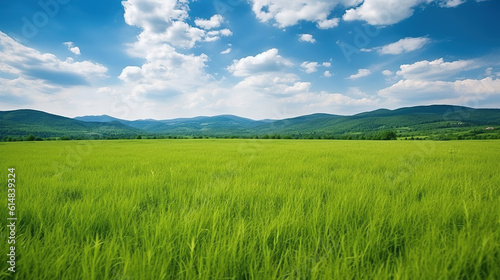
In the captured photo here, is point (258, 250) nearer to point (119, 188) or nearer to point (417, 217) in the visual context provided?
point (417, 217)

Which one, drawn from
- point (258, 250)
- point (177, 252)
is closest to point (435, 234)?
point (258, 250)

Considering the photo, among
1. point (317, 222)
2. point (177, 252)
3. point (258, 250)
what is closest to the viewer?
point (177, 252)

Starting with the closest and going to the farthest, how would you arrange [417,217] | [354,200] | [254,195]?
1. [417,217]
2. [354,200]
3. [254,195]

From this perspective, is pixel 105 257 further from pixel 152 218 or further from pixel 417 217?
pixel 417 217

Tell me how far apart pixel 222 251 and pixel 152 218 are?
1040mm

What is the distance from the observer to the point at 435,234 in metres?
1.73

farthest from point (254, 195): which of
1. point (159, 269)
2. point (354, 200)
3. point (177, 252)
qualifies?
point (159, 269)

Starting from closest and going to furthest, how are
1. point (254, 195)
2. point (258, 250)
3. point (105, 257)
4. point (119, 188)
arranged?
1. point (105, 257)
2. point (258, 250)
3. point (254, 195)
4. point (119, 188)

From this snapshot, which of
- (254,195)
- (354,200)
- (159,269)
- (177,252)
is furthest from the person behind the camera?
(254,195)

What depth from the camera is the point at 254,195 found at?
9.62 feet

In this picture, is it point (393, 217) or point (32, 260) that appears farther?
point (393, 217)

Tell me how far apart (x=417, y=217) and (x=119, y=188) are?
169 inches

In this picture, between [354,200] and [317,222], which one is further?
[354,200]

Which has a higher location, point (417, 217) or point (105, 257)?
point (105, 257)
